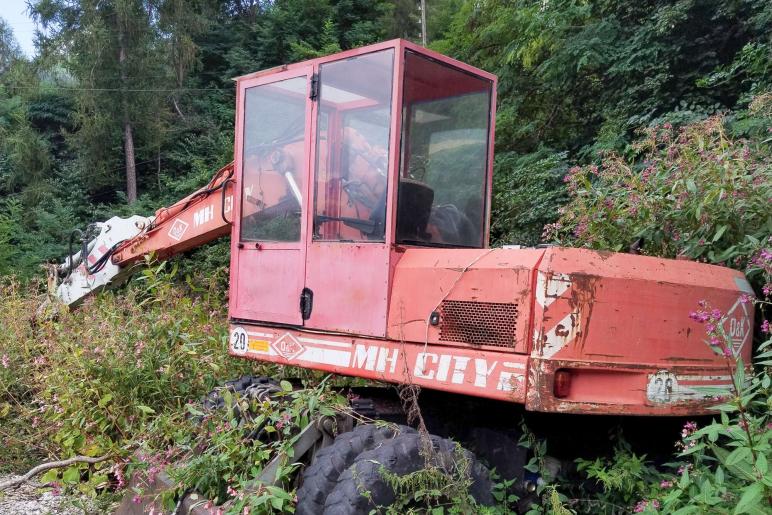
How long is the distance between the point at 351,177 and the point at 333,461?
1.46 m

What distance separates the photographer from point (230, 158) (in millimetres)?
16656

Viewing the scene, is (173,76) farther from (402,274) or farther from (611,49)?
(402,274)

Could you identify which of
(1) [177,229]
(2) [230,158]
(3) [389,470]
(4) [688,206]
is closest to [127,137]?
(2) [230,158]

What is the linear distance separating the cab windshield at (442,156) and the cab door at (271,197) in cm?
58

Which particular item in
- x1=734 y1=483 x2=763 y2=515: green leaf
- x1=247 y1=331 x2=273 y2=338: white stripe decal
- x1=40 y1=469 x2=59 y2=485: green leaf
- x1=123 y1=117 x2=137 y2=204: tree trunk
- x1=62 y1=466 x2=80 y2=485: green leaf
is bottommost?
x1=40 y1=469 x2=59 y2=485: green leaf

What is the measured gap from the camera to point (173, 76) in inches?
734

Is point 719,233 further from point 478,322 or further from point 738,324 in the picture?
point 478,322

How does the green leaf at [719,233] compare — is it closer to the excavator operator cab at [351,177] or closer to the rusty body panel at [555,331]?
the rusty body panel at [555,331]

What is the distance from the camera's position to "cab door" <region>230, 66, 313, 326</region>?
3.79m

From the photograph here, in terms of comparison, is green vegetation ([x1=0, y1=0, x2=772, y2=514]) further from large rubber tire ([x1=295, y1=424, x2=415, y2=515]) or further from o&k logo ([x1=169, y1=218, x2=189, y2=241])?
o&k logo ([x1=169, y1=218, x2=189, y2=241])

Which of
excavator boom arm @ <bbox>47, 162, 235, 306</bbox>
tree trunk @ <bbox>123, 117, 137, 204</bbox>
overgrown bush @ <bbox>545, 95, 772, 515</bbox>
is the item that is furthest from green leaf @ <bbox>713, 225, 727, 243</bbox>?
tree trunk @ <bbox>123, 117, 137, 204</bbox>

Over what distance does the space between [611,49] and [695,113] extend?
190 cm

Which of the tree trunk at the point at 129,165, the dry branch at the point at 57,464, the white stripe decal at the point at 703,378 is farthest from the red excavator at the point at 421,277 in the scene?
the tree trunk at the point at 129,165

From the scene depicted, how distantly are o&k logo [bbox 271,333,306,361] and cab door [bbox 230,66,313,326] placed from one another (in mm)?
94
